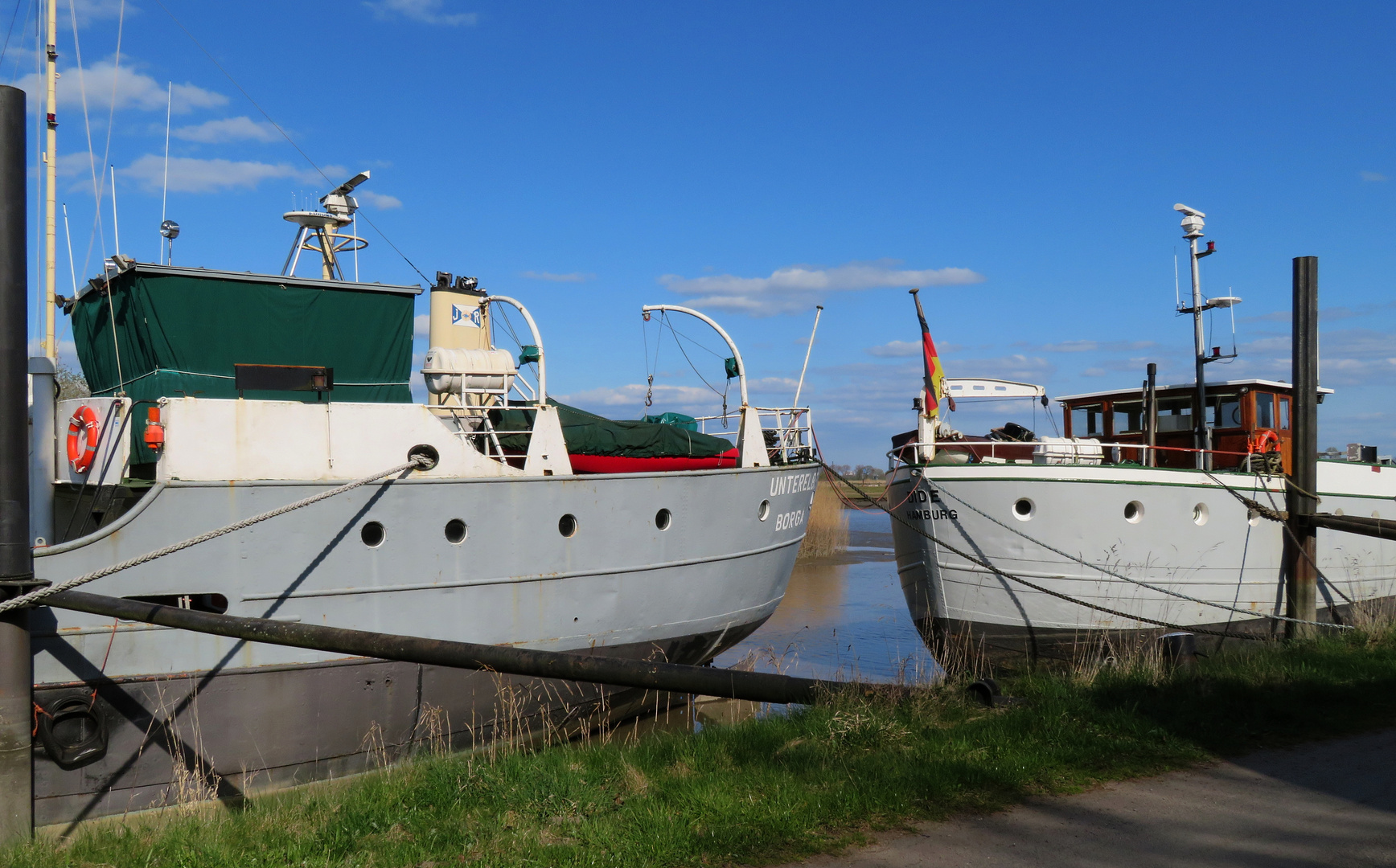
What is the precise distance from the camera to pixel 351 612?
27.7 feet

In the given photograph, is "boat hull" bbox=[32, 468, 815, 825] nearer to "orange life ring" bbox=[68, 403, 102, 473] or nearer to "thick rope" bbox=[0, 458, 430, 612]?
"thick rope" bbox=[0, 458, 430, 612]

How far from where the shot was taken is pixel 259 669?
8.11 metres

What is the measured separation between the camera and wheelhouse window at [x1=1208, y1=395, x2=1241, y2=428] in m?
15.1

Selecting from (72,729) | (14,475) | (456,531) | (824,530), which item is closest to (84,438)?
(72,729)

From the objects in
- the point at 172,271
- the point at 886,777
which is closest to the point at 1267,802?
the point at 886,777

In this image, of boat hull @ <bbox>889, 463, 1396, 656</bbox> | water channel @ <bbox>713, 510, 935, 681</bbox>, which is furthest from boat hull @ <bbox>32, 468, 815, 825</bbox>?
boat hull @ <bbox>889, 463, 1396, 656</bbox>

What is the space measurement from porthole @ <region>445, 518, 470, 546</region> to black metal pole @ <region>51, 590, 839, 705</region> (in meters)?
4.03

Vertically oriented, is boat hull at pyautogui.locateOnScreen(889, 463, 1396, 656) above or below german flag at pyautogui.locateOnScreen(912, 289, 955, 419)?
below

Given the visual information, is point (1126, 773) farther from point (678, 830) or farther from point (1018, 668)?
point (1018, 668)

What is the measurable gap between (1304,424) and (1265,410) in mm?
3344

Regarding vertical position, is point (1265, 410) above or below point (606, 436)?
above

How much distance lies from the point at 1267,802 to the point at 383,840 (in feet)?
15.4

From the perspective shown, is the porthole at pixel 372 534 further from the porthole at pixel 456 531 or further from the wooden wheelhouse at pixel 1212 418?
the wooden wheelhouse at pixel 1212 418

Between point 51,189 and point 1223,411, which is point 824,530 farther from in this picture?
point 51,189
